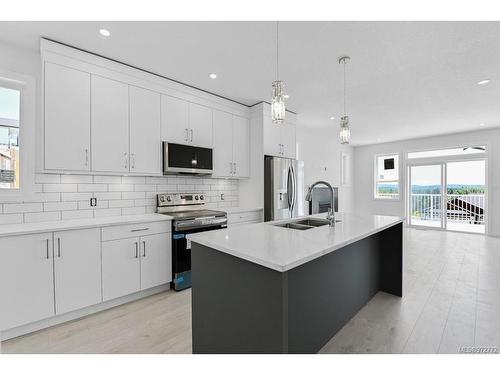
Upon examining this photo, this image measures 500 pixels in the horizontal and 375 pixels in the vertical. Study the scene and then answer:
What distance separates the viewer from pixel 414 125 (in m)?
5.16

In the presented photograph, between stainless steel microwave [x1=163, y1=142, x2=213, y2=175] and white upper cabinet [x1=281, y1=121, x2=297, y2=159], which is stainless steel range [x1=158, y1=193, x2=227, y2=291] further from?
white upper cabinet [x1=281, y1=121, x2=297, y2=159]

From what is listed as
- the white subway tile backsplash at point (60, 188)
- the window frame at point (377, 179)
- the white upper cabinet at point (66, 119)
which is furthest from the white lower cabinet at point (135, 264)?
the window frame at point (377, 179)

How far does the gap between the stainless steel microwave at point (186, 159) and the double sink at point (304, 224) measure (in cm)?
158

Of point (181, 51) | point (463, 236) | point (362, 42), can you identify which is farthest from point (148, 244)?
point (463, 236)

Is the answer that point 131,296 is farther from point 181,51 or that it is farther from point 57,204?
point 181,51

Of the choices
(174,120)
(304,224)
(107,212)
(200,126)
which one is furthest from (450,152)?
(107,212)

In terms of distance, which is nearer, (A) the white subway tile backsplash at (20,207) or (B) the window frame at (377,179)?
(A) the white subway tile backsplash at (20,207)

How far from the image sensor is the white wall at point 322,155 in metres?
5.52

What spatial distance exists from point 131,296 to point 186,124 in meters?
2.20

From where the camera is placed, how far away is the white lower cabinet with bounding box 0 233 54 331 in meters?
1.80

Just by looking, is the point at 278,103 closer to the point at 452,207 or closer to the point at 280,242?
the point at 280,242

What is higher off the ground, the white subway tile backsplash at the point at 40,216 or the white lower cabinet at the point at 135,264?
the white subway tile backsplash at the point at 40,216

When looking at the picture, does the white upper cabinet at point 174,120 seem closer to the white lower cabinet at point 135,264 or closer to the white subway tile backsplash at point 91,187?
the white subway tile backsplash at point 91,187
